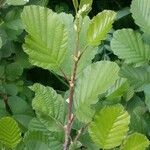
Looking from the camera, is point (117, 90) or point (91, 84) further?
point (117, 90)

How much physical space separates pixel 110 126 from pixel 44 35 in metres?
0.17

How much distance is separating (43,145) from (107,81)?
14 cm

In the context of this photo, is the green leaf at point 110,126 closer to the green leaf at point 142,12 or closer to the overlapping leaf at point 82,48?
the overlapping leaf at point 82,48

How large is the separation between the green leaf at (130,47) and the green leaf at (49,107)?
267mm

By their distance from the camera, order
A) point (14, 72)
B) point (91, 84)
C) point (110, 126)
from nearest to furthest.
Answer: point (110, 126)
point (91, 84)
point (14, 72)

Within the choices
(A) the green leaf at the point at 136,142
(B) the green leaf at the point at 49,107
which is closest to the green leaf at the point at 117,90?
(B) the green leaf at the point at 49,107

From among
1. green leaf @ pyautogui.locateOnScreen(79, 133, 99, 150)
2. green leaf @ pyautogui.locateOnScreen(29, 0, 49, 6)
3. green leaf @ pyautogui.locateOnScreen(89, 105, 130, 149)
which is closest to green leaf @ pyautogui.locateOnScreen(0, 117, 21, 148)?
green leaf @ pyautogui.locateOnScreen(89, 105, 130, 149)

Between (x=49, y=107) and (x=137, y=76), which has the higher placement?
(x=49, y=107)

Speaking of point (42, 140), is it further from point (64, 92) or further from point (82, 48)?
point (64, 92)

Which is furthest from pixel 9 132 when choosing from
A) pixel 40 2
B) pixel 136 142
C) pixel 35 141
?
pixel 40 2

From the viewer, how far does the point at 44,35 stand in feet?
2.01

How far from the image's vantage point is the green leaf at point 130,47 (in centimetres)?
95

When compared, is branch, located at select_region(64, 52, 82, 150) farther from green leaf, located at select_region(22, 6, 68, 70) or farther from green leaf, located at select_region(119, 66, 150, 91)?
green leaf, located at select_region(119, 66, 150, 91)

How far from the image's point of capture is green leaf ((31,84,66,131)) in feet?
2.26
